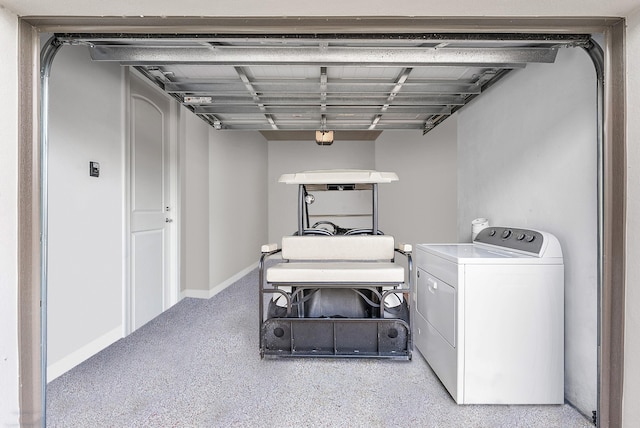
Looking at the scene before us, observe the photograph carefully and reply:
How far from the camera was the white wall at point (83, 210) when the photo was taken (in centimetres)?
240

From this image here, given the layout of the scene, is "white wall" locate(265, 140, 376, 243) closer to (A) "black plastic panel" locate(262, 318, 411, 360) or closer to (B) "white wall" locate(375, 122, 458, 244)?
(B) "white wall" locate(375, 122, 458, 244)

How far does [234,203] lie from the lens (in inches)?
223

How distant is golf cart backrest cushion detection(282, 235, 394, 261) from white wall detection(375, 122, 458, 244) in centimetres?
261

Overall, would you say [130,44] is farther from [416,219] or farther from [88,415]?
[416,219]

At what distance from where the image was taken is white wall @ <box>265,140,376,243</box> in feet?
26.0

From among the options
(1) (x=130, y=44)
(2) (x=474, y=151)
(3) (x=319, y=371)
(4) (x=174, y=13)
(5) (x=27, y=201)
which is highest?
(1) (x=130, y=44)

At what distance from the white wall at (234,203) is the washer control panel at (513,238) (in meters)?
3.48

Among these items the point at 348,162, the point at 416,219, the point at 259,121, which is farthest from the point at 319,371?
the point at 348,162

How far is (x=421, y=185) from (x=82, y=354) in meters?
5.09

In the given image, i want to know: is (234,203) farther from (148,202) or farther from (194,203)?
(148,202)

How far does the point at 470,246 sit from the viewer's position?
8.97 feet

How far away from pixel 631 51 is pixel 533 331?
1.51m

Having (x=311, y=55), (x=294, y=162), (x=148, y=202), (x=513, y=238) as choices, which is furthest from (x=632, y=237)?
(x=294, y=162)

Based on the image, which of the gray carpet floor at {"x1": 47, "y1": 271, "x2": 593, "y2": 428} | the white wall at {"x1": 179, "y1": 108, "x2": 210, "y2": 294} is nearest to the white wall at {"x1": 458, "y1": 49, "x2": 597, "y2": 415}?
the gray carpet floor at {"x1": 47, "y1": 271, "x2": 593, "y2": 428}
